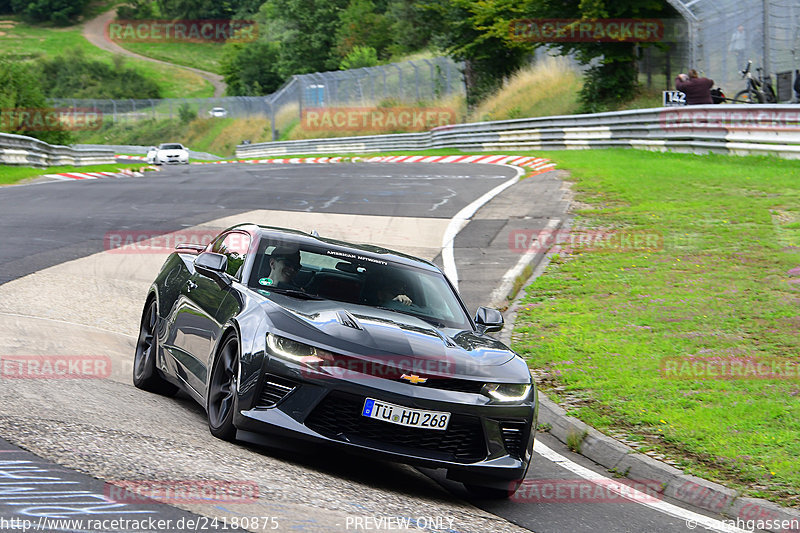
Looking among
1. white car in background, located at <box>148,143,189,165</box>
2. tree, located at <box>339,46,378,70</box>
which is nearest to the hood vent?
white car in background, located at <box>148,143,189,165</box>

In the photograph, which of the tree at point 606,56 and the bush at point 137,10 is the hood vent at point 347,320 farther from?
the bush at point 137,10

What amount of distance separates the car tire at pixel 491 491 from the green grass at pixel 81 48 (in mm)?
114769

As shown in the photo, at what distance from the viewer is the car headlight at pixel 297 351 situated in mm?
6105

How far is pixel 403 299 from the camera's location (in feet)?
25.0

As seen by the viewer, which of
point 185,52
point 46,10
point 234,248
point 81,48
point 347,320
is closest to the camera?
point 347,320

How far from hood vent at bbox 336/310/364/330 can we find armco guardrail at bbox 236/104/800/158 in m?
16.7

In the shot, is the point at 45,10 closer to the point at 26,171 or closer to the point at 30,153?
the point at 30,153

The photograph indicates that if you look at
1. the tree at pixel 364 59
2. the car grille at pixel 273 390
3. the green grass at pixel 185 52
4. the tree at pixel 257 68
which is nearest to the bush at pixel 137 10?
the green grass at pixel 185 52

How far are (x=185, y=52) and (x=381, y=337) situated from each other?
5630 inches

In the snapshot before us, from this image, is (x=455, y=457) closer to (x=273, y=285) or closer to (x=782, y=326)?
(x=273, y=285)

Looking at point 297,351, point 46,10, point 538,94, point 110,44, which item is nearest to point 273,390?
point 297,351

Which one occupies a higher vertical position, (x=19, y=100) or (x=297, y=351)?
(x=19, y=100)

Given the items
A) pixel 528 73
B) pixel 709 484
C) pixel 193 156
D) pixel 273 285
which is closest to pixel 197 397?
pixel 273 285

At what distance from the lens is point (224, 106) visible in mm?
80625
